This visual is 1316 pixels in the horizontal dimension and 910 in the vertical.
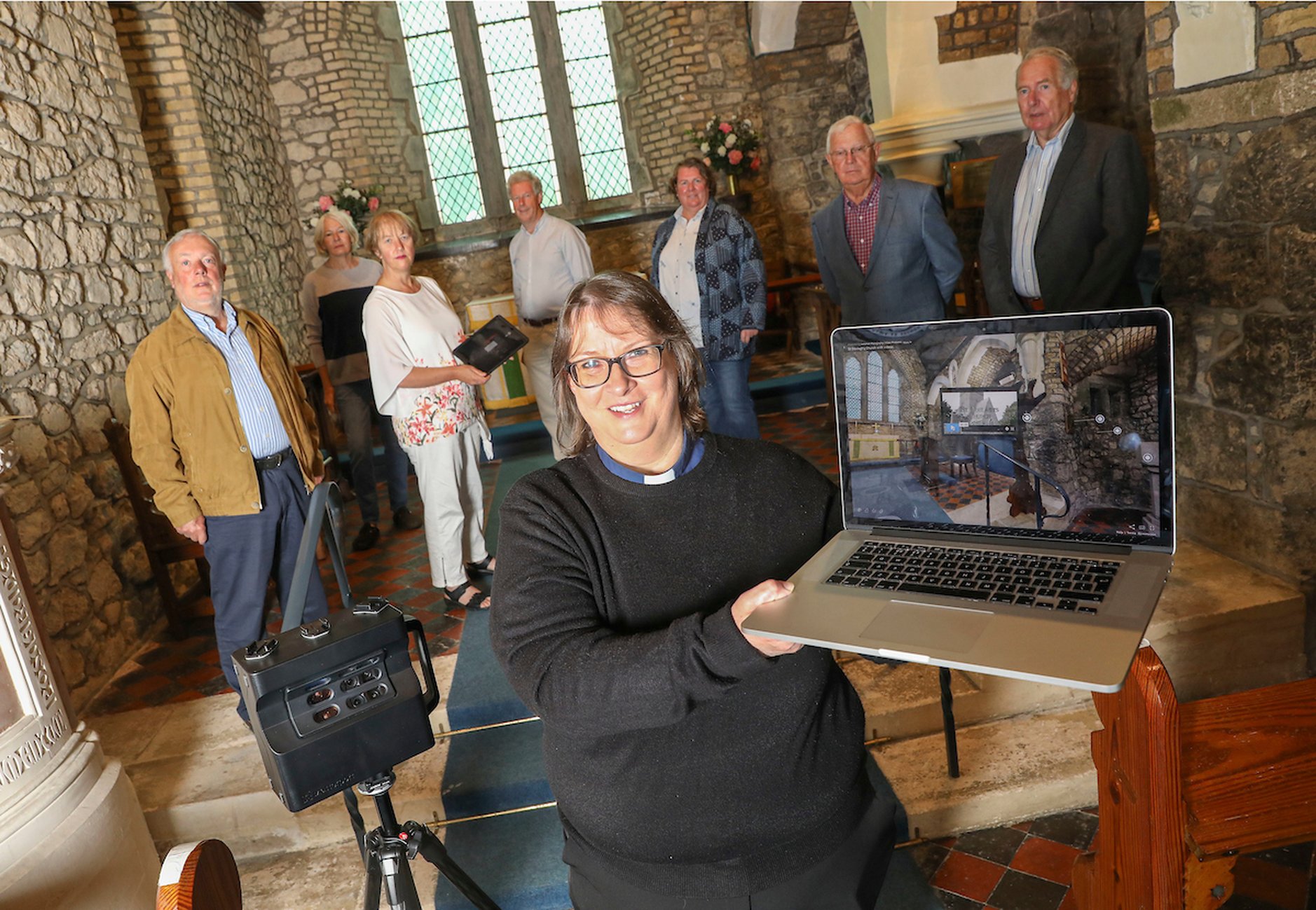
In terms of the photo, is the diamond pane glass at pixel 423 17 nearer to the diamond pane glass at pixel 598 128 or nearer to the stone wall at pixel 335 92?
the stone wall at pixel 335 92

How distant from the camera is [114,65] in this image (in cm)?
412

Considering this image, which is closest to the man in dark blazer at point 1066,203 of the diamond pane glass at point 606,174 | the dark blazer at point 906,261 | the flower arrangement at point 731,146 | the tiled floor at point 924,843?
the dark blazer at point 906,261

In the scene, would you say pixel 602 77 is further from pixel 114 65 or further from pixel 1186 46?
pixel 1186 46

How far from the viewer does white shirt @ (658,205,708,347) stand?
12.8ft

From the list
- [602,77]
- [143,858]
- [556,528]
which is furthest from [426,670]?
[602,77]

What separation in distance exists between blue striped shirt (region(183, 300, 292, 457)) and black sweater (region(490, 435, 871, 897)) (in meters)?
1.56

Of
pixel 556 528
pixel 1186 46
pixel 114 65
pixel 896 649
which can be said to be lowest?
pixel 896 649

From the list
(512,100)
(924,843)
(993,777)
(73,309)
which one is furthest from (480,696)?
(512,100)

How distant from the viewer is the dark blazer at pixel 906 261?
3318 mm

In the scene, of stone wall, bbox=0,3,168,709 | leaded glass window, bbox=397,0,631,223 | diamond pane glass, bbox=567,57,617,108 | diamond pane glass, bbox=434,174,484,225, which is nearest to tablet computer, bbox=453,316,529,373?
Answer: stone wall, bbox=0,3,168,709

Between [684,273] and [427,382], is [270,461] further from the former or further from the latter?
[684,273]

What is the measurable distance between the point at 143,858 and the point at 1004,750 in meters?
2.13

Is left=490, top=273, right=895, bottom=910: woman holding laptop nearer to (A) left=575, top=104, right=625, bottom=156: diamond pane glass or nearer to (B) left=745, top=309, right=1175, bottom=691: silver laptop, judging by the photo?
(B) left=745, top=309, right=1175, bottom=691: silver laptop

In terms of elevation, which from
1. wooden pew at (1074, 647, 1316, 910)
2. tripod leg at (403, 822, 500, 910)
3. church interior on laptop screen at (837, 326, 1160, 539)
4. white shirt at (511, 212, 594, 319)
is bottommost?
tripod leg at (403, 822, 500, 910)
